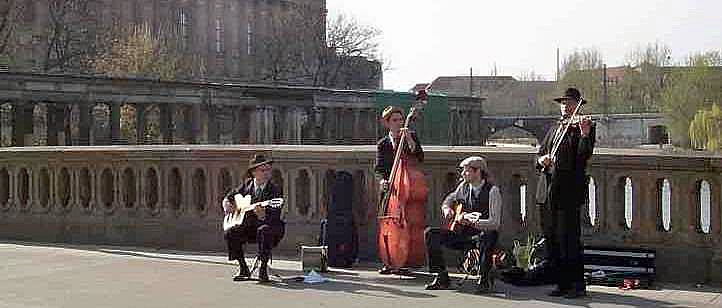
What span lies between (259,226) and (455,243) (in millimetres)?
1960

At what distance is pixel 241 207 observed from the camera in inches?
433

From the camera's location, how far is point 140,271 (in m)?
11.6

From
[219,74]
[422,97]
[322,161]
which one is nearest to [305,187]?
[322,161]

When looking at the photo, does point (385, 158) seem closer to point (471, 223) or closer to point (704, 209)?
point (471, 223)

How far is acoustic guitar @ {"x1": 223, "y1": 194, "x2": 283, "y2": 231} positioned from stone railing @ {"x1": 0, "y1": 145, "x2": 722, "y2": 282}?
129cm

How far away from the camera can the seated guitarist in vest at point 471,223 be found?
32.6 feet

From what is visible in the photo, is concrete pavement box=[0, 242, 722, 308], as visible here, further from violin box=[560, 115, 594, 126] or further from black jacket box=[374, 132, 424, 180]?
violin box=[560, 115, 594, 126]

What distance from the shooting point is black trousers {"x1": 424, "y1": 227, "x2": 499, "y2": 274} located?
32.6 ft

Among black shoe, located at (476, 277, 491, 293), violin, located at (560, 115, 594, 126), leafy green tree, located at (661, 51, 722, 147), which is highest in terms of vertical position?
leafy green tree, located at (661, 51, 722, 147)

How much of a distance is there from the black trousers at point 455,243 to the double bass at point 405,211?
1.42 feet

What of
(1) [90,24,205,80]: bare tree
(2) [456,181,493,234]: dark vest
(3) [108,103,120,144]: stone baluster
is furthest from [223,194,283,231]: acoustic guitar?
(1) [90,24,205,80]: bare tree

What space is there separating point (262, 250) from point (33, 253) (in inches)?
146

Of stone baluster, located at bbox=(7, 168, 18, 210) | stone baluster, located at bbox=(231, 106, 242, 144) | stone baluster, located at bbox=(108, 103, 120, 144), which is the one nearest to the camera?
stone baluster, located at bbox=(7, 168, 18, 210)

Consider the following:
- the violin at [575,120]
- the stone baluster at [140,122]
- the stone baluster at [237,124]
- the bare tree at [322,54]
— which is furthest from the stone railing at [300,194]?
the bare tree at [322,54]
